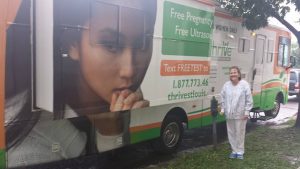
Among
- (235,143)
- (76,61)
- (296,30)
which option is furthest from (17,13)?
(296,30)

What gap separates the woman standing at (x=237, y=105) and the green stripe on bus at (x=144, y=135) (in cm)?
125

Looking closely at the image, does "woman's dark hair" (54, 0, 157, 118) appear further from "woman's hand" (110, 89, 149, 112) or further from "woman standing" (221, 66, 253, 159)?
"woman standing" (221, 66, 253, 159)

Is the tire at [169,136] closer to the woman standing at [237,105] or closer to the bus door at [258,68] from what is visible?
the woman standing at [237,105]

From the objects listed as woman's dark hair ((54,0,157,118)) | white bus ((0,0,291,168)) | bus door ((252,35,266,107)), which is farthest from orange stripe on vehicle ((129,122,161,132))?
bus door ((252,35,266,107))

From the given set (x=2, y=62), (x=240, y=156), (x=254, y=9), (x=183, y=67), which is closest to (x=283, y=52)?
(x=254, y=9)

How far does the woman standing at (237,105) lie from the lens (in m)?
7.16

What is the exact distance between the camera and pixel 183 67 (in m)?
7.01

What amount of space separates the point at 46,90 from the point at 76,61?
0.50m

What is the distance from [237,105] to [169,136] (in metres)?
1.43

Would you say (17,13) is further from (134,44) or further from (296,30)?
(296,30)

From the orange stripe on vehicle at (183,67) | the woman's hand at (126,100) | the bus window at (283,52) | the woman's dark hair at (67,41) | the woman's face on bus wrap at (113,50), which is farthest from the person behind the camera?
the bus window at (283,52)

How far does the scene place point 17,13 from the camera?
4.60m

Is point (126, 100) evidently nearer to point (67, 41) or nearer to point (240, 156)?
point (67, 41)

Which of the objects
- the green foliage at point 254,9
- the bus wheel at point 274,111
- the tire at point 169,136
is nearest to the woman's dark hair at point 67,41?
the tire at point 169,136
